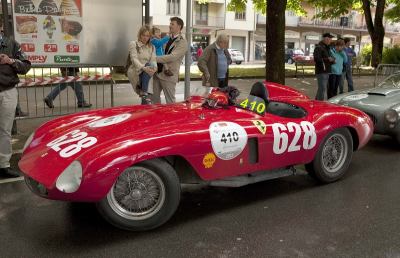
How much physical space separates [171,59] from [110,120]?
3.18m

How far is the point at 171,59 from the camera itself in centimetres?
695

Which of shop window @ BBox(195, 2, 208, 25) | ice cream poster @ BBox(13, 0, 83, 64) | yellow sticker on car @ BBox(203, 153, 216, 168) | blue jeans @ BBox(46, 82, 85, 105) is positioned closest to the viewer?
yellow sticker on car @ BBox(203, 153, 216, 168)

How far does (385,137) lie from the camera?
7.14 meters

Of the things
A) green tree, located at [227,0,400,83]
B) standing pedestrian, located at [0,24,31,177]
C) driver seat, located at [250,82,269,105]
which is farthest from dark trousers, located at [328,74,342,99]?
standing pedestrian, located at [0,24,31,177]

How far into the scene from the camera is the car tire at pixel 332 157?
461 cm

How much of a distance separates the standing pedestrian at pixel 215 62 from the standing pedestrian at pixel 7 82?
141 inches

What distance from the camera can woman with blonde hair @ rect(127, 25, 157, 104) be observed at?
22.3 feet

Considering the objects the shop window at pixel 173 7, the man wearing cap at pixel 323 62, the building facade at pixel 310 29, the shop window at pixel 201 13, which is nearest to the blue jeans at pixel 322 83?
the man wearing cap at pixel 323 62

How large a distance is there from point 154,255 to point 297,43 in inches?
2047

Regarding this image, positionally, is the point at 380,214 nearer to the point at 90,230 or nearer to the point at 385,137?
the point at 90,230

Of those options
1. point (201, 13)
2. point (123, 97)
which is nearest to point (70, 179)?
point (123, 97)

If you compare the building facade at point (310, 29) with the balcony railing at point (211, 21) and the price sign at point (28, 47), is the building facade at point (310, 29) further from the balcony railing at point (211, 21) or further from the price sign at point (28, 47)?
the price sign at point (28, 47)

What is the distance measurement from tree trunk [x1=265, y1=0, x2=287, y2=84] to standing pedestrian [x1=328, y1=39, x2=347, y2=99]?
1.20 m

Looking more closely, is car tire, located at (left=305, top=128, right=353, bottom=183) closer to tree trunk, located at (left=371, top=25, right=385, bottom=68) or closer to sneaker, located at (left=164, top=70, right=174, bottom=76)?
sneaker, located at (left=164, top=70, right=174, bottom=76)
